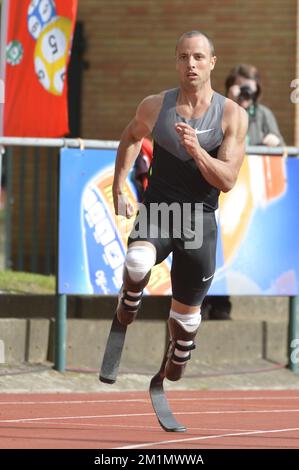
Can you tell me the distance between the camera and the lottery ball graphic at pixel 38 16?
1297cm

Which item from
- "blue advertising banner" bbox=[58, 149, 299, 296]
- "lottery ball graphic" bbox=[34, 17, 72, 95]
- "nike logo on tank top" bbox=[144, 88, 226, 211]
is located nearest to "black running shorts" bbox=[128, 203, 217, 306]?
"nike logo on tank top" bbox=[144, 88, 226, 211]

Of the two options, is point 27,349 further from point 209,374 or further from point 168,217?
point 168,217

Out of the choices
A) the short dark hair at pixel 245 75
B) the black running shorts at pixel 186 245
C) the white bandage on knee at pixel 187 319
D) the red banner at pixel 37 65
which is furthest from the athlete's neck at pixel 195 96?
the short dark hair at pixel 245 75

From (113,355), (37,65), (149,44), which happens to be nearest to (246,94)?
(37,65)

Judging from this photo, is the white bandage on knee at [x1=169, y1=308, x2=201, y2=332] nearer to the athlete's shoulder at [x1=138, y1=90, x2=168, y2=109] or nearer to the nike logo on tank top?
the nike logo on tank top

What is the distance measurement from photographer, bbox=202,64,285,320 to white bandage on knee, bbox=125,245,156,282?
4.82m

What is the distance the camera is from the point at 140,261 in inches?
333

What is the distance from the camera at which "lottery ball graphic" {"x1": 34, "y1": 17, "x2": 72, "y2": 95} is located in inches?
510

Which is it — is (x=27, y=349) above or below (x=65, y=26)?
below

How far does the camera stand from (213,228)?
8789 mm

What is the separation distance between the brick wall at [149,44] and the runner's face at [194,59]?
26.7 ft

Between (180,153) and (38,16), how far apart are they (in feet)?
15.8
